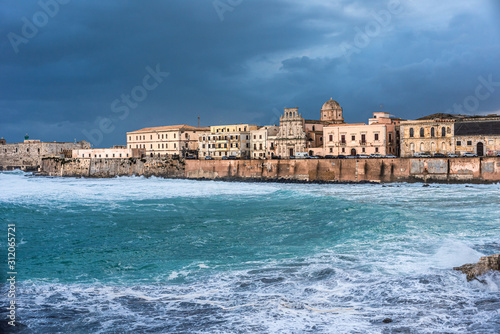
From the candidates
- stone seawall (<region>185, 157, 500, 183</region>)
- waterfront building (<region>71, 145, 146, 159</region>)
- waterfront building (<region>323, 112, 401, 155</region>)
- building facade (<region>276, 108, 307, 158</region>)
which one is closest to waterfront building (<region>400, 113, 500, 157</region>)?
waterfront building (<region>323, 112, 401, 155</region>)

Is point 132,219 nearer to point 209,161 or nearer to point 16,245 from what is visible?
point 16,245

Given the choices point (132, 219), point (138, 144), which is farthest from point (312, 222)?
point (138, 144)

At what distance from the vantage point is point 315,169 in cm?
5947

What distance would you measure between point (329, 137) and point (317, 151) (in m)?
2.85

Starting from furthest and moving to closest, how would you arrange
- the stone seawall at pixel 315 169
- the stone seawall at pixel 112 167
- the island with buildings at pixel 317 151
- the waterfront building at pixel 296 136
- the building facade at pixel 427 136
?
1. the stone seawall at pixel 112 167
2. the waterfront building at pixel 296 136
3. the building facade at pixel 427 136
4. the island with buildings at pixel 317 151
5. the stone seawall at pixel 315 169

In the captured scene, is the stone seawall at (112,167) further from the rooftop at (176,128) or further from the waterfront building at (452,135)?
the waterfront building at (452,135)

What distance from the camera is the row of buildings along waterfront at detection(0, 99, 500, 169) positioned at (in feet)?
184

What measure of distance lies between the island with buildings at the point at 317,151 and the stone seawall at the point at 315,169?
104 millimetres

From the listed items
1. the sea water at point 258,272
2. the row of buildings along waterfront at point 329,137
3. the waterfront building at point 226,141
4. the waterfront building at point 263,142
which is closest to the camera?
the sea water at point 258,272

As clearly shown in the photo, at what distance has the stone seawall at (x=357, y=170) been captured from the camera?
49850 mm

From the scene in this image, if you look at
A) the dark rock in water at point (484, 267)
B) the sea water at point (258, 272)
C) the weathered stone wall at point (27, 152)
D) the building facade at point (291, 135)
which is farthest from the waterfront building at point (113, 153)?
the dark rock in water at point (484, 267)

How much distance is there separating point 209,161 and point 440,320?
2334 inches

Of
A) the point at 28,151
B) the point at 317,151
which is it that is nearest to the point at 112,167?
the point at 317,151

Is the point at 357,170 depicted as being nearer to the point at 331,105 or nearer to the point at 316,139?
the point at 316,139
